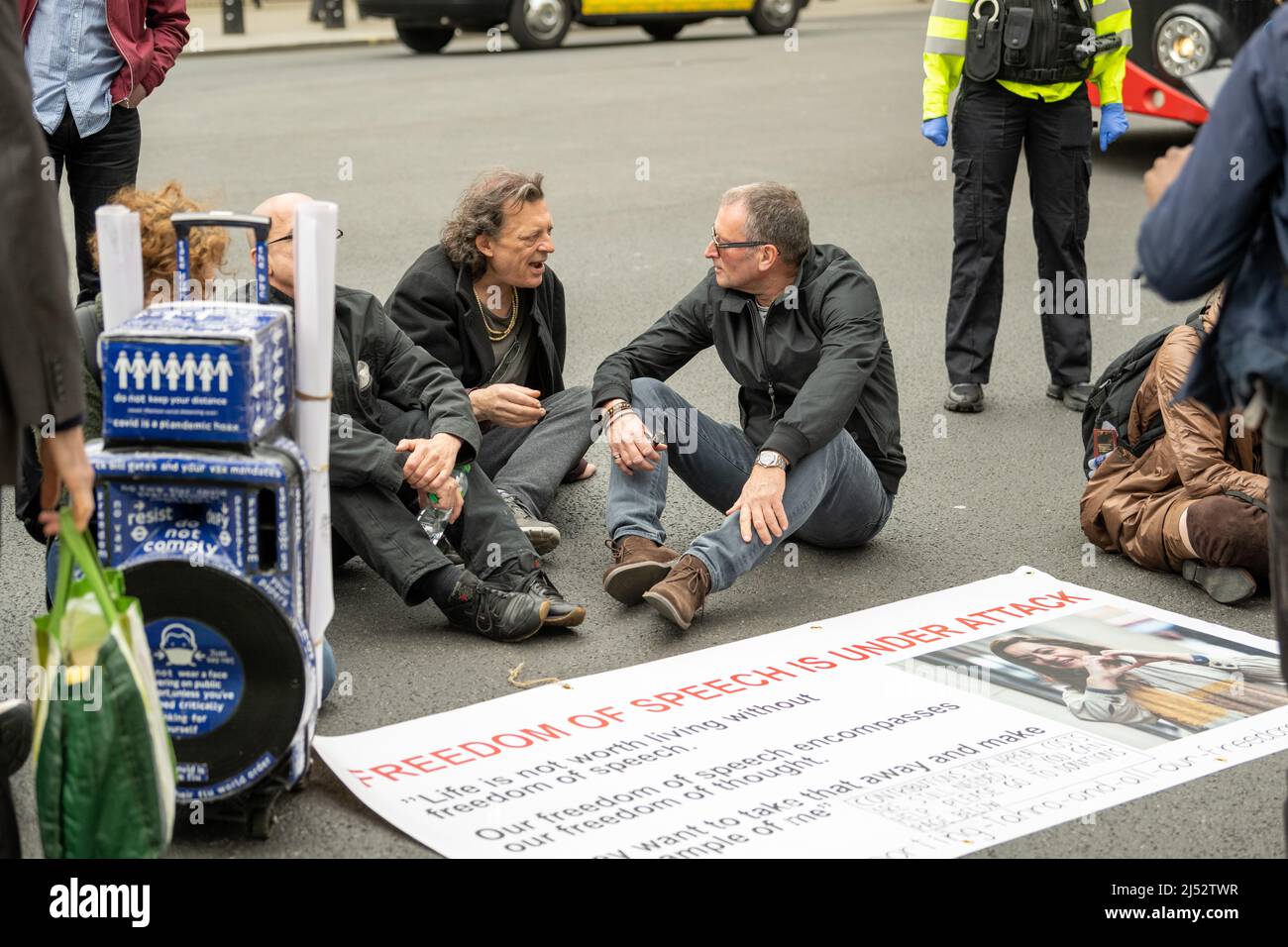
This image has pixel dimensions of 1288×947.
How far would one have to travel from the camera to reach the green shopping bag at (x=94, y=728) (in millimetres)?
2820

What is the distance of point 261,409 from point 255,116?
11048 mm

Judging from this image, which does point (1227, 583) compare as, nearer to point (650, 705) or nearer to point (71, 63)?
point (650, 705)

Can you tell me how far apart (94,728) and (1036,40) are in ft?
14.7

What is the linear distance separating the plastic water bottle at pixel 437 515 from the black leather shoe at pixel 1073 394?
2.84 m

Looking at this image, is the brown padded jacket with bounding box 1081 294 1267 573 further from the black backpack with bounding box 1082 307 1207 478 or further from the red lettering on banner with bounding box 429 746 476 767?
the red lettering on banner with bounding box 429 746 476 767

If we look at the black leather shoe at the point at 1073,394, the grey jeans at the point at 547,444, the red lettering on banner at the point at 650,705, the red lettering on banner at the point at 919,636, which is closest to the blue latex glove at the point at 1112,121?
the black leather shoe at the point at 1073,394

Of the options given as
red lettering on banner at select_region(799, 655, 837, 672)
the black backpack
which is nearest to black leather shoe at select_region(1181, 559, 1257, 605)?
the black backpack

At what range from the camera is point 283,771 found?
332 cm

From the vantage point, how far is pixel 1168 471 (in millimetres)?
4773

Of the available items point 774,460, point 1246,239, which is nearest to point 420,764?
point 774,460

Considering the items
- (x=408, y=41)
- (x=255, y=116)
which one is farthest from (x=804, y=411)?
(x=408, y=41)

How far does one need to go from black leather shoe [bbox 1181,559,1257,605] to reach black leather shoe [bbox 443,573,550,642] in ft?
5.73

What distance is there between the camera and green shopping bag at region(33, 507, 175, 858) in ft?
9.25

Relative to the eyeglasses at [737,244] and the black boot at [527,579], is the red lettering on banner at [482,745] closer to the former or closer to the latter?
the black boot at [527,579]
